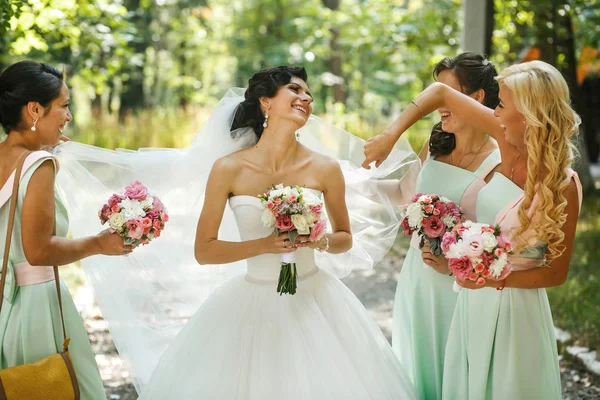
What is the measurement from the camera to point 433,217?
3.81 metres

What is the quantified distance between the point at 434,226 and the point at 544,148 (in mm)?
844

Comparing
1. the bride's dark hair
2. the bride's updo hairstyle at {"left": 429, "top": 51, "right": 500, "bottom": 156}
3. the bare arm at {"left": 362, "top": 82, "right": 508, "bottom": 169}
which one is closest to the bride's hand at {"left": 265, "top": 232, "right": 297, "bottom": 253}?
the bare arm at {"left": 362, "top": 82, "right": 508, "bottom": 169}

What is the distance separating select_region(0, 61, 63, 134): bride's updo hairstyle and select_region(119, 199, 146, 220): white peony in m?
0.62

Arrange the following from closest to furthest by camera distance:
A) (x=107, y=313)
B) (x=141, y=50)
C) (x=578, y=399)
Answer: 1. (x=107, y=313)
2. (x=578, y=399)
3. (x=141, y=50)

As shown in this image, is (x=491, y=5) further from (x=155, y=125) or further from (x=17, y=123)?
(x=17, y=123)

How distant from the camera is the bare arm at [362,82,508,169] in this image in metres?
3.80

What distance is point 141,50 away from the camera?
2445cm

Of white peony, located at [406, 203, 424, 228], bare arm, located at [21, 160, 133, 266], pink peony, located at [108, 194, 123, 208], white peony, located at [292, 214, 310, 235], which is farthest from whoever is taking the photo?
white peony, located at [406, 203, 424, 228]

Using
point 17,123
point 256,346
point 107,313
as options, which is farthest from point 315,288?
point 17,123

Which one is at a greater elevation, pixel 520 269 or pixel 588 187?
pixel 520 269

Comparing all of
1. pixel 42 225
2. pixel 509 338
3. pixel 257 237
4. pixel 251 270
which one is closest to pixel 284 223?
pixel 257 237

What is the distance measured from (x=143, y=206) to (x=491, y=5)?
362 inches

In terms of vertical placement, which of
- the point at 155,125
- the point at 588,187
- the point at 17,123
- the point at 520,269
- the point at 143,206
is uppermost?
the point at 17,123

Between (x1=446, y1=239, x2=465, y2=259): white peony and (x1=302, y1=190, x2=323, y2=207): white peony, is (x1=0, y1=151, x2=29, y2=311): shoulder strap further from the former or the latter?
(x1=446, y1=239, x2=465, y2=259): white peony
